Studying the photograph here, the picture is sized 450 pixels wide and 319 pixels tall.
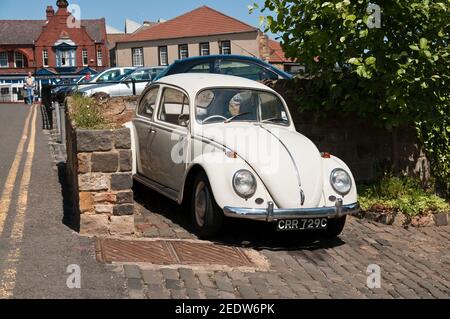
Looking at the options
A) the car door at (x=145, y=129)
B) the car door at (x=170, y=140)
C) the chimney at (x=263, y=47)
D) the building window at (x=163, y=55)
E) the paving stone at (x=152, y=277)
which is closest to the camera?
the paving stone at (x=152, y=277)

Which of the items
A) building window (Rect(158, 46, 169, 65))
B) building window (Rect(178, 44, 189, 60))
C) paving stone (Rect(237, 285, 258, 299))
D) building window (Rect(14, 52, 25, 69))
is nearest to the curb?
paving stone (Rect(237, 285, 258, 299))

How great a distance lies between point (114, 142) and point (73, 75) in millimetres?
62607

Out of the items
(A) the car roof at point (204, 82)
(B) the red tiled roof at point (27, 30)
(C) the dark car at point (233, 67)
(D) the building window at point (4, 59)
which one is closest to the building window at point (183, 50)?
(B) the red tiled roof at point (27, 30)

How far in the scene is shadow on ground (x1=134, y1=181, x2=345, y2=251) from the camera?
6645 mm

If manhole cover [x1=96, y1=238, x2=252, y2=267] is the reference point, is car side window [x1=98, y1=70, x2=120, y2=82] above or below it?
above

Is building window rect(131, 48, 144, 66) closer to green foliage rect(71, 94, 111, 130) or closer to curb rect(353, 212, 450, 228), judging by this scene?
green foliage rect(71, 94, 111, 130)

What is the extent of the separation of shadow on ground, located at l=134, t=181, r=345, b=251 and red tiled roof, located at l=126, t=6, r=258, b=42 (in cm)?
4542

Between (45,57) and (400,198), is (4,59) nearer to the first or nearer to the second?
(45,57)

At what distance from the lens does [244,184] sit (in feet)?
20.6

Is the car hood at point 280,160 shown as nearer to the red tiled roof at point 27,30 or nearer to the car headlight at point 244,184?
the car headlight at point 244,184

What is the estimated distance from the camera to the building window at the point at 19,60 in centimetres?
6856

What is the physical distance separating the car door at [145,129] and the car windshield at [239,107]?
0.94 m

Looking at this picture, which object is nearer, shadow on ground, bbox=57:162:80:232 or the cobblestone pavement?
the cobblestone pavement

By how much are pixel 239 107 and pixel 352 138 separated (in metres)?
3.11
